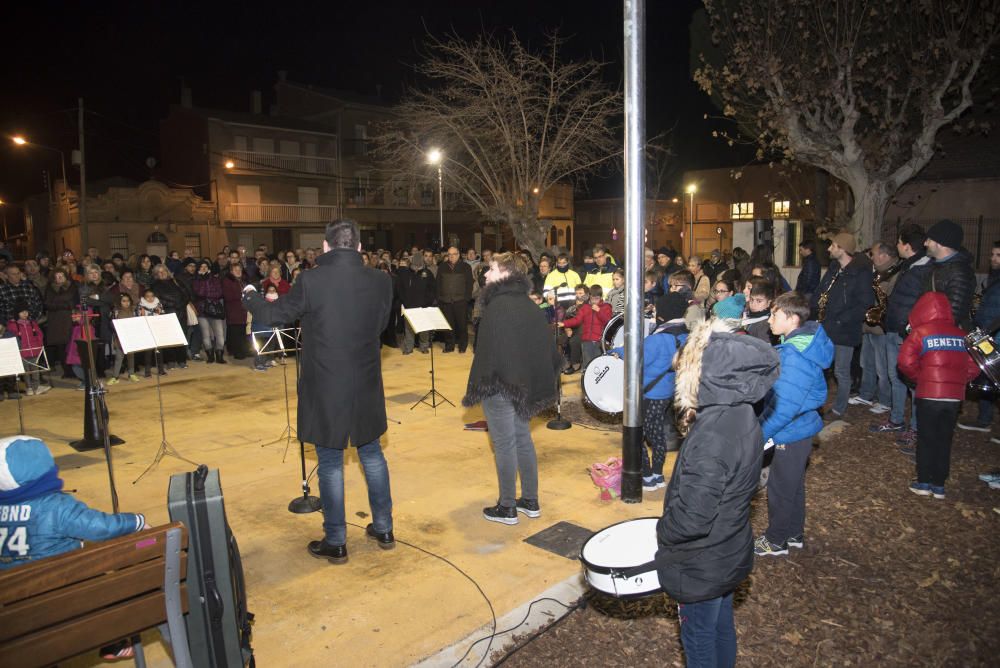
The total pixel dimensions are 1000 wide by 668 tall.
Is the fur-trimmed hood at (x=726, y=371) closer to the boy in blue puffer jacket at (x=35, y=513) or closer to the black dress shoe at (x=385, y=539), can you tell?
the boy in blue puffer jacket at (x=35, y=513)

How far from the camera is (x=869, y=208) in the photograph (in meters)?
13.9

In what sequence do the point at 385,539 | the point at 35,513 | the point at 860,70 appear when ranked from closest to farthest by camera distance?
the point at 35,513 → the point at 385,539 → the point at 860,70

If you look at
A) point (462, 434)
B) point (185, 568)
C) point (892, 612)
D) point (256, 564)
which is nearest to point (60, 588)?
point (185, 568)

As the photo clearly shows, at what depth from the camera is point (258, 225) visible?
38688 millimetres

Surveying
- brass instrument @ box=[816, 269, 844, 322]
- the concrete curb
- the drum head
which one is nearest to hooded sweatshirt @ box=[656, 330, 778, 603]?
the concrete curb

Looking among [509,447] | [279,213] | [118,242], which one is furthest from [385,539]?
[279,213]

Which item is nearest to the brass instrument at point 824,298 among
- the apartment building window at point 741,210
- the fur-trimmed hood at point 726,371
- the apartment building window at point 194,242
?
the fur-trimmed hood at point 726,371

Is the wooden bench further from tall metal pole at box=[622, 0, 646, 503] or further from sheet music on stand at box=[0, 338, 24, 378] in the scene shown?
sheet music on stand at box=[0, 338, 24, 378]

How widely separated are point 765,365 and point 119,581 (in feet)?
8.96

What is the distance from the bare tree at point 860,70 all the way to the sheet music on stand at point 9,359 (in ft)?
43.6

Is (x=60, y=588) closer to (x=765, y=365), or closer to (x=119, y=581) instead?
(x=119, y=581)

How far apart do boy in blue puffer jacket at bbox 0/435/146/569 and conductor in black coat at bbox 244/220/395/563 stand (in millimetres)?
1510

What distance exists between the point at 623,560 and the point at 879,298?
6965 mm

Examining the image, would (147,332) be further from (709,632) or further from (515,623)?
(709,632)
